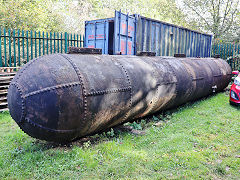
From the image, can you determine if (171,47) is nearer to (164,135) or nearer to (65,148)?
(164,135)

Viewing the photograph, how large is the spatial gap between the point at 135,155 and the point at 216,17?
70.3 feet

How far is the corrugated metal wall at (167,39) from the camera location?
9414 millimetres

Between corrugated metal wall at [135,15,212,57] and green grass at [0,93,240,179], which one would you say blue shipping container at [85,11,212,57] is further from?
green grass at [0,93,240,179]

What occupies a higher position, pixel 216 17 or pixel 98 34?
pixel 216 17

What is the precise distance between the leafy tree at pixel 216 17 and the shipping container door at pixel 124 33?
1445 cm

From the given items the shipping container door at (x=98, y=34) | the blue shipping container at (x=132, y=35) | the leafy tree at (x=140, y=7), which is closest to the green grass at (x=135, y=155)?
the blue shipping container at (x=132, y=35)

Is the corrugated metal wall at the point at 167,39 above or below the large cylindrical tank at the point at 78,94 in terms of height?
above

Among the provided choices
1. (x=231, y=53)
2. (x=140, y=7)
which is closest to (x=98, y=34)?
(x=231, y=53)

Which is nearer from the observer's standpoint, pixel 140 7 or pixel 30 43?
pixel 30 43

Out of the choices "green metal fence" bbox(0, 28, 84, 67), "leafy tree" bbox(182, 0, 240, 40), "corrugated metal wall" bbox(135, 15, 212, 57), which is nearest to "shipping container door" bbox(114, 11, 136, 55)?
"corrugated metal wall" bbox(135, 15, 212, 57)

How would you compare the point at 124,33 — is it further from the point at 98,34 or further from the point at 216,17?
the point at 216,17

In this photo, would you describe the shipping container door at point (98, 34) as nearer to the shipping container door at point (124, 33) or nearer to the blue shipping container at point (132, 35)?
the blue shipping container at point (132, 35)

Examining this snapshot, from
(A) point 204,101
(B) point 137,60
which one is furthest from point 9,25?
(A) point 204,101

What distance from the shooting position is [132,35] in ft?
29.9
